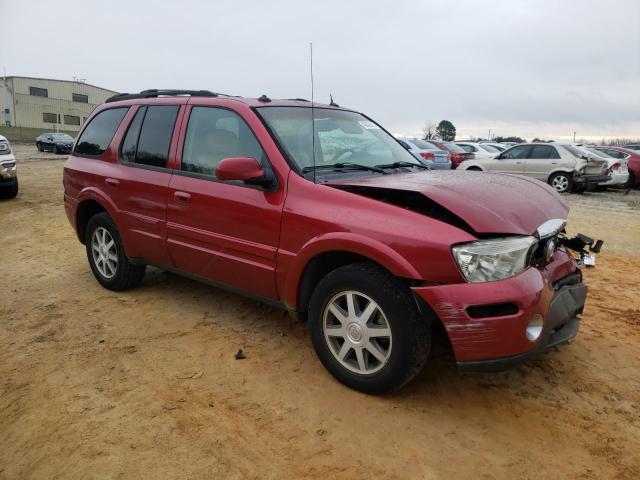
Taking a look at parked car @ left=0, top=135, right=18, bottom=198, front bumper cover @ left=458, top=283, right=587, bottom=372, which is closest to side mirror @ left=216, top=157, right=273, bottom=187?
front bumper cover @ left=458, top=283, right=587, bottom=372

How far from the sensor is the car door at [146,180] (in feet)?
13.7

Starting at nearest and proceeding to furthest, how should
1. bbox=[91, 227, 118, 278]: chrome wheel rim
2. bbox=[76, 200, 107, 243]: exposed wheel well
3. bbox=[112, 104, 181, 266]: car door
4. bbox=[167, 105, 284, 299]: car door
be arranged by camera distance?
bbox=[167, 105, 284, 299]: car door → bbox=[112, 104, 181, 266]: car door → bbox=[91, 227, 118, 278]: chrome wheel rim → bbox=[76, 200, 107, 243]: exposed wheel well

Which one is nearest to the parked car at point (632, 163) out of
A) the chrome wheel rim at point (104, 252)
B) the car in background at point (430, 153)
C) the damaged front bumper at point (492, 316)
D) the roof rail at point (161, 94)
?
the car in background at point (430, 153)

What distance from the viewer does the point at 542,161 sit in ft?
48.6

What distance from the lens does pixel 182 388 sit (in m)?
3.16

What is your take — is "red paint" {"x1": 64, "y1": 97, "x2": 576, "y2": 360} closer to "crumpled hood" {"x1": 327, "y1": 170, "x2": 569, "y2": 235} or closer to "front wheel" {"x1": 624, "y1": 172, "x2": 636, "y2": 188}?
"crumpled hood" {"x1": 327, "y1": 170, "x2": 569, "y2": 235}

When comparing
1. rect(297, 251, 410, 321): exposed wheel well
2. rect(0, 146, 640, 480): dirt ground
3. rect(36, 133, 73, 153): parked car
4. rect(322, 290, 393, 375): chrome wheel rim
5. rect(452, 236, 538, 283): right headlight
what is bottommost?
rect(0, 146, 640, 480): dirt ground

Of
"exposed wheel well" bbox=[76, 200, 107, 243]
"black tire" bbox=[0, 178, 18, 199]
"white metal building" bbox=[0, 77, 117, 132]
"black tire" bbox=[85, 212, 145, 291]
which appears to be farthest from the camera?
"white metal building" bbox=[0, 77, 117, 132]

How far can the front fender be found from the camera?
9.03ft

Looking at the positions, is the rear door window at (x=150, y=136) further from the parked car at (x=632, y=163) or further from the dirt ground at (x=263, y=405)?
the parked car at (x=632, y=163)

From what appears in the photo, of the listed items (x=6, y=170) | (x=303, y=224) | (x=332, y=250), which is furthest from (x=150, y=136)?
(x=6, y=170)

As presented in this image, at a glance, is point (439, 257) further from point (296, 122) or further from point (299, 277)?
point (296, 122)

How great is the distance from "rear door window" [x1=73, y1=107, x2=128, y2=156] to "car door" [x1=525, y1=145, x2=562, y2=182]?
41.9ft

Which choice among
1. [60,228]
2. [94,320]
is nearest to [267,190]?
[94,320]
